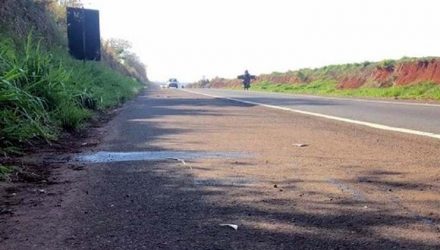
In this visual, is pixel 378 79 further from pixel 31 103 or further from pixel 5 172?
pixel 5 172

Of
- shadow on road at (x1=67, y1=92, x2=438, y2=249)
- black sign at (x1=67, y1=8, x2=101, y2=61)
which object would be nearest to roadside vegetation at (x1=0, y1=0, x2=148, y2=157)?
shadow on road at (x1=67, y1=92, x2=438, y2=249)

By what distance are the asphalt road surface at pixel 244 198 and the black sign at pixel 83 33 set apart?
11838 millimetres

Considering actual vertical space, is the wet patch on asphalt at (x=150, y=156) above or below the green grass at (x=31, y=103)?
below

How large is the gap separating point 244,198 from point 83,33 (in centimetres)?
1560

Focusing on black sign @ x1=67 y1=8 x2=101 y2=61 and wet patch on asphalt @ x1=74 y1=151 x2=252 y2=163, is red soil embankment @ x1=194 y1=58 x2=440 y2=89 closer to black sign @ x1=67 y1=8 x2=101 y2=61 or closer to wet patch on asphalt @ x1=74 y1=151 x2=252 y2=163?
black sign @ x1=67 y1=8 x2=101 y2=61

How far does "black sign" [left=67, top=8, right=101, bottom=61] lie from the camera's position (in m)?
17.8

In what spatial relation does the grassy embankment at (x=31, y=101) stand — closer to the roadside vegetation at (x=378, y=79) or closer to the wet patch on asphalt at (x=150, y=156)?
the wet patch on asphalt at (x=150, y=156)

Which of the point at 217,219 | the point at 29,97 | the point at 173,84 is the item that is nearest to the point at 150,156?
the point at 29,97

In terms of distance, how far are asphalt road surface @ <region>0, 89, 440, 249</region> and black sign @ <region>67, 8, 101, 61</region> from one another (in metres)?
11.8

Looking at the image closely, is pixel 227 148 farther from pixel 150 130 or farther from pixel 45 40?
pixel 45 40

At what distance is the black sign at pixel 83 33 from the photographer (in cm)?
1780

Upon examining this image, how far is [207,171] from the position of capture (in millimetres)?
4777

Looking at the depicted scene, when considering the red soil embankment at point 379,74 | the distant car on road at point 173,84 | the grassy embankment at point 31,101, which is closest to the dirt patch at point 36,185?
the grassy embankment at point 31,101

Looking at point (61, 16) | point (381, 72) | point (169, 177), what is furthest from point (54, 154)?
point (381, 72)
